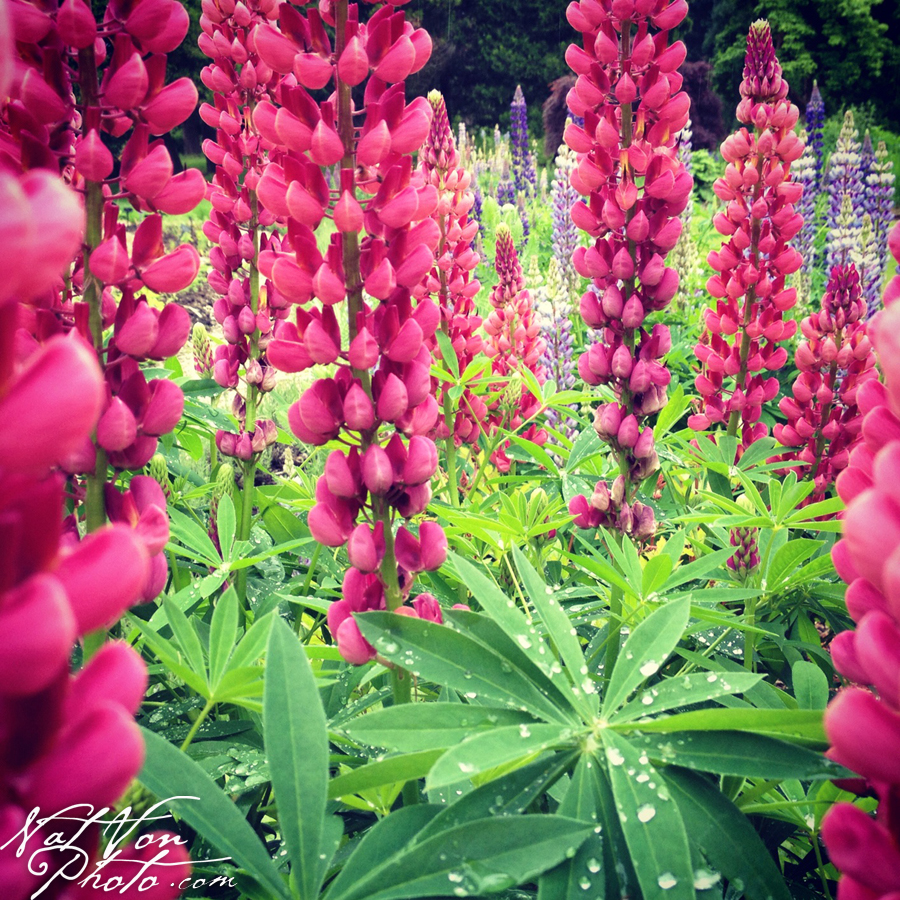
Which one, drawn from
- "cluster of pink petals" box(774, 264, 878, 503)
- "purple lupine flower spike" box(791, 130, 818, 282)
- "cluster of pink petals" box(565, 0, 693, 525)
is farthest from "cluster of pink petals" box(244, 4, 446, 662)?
"purple lupine flower spike" box(791, 130, 818, 282)

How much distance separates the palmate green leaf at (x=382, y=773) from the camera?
25.1 inches

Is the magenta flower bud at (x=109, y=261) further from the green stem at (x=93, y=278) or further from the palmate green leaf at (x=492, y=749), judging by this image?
the palmate green leaf at (x=492, y=749)

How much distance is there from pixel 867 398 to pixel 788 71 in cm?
1660

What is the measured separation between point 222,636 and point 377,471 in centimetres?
28

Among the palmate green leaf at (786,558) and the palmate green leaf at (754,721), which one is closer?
the palmate green leaf at (754,721)

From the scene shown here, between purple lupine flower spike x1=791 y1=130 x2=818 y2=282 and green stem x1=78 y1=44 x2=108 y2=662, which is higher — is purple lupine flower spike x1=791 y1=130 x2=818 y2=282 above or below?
below

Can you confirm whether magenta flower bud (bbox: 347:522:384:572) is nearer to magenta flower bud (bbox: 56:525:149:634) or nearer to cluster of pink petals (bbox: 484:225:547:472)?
magenta flower bud (bbox: 56:525:149:634)

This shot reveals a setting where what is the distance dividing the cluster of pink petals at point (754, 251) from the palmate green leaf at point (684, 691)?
126 cm

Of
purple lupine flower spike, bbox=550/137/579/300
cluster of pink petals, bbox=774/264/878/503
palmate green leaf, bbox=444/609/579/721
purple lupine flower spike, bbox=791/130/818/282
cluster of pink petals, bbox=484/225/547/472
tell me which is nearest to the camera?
palmate green leaf, bbox=444/609/579/721

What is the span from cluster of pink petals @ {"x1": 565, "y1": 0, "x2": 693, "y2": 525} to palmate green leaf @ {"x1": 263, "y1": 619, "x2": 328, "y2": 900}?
0.95 metres

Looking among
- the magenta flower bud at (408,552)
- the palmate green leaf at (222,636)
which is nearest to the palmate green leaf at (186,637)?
the palmate green leaf at (222,636)

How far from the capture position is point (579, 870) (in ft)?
1.87

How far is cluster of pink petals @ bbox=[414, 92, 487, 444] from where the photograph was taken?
1903mm

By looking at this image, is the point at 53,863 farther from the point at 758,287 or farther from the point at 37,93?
the point at 758,287
